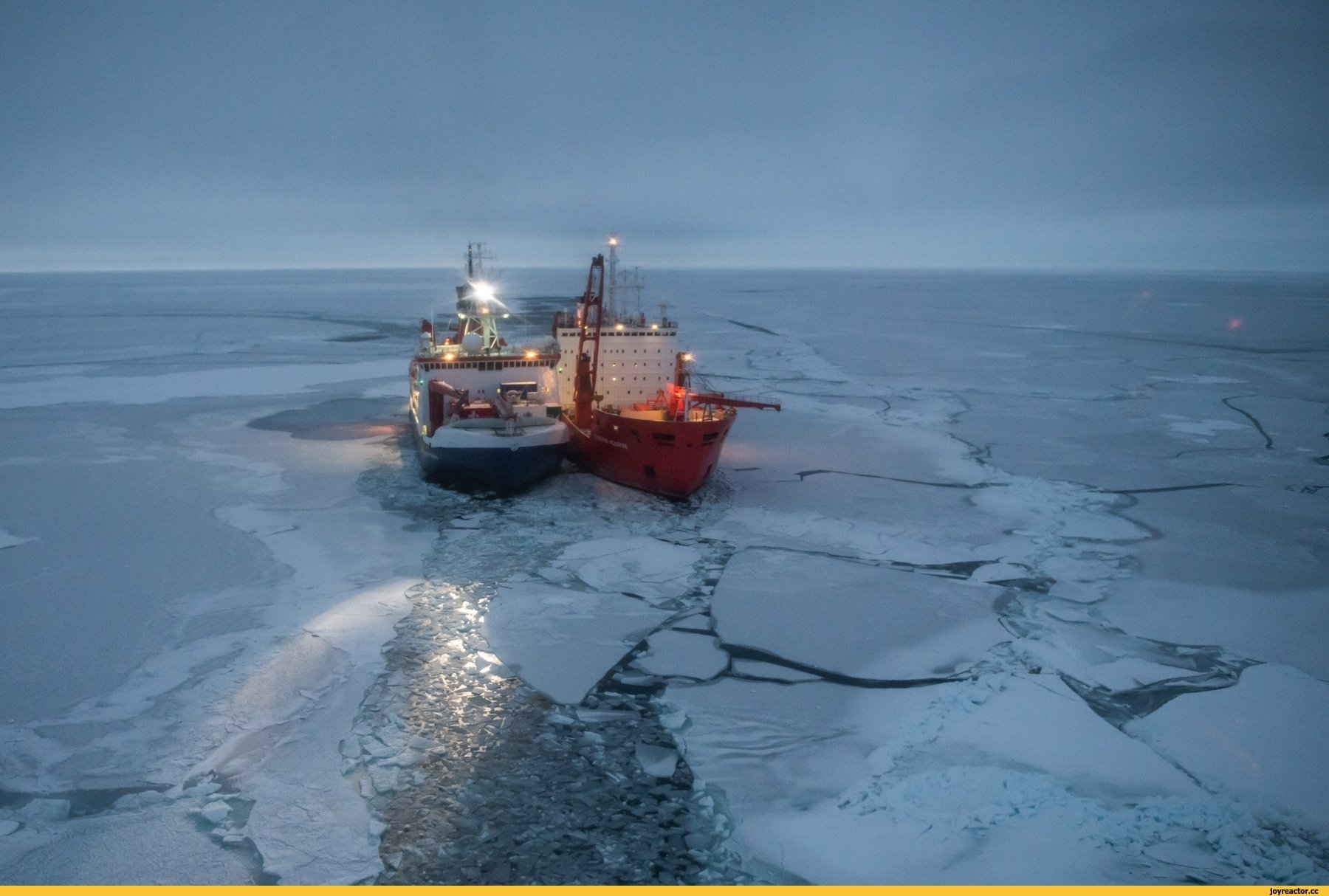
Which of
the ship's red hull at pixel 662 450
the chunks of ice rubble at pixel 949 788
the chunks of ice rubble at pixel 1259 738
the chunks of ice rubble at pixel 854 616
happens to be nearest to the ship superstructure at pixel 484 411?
the ship's red hull at pixel 662 450

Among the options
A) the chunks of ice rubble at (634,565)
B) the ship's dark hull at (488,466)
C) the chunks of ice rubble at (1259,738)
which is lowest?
the chunks of ice rubble at (634,565)

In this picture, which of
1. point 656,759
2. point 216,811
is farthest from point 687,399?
point 216,811

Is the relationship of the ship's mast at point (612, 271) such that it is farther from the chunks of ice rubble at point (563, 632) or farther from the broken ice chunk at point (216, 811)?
the broken ice chunk at point (216, 811)

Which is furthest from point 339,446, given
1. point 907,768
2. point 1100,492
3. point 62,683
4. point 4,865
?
point 1100,492

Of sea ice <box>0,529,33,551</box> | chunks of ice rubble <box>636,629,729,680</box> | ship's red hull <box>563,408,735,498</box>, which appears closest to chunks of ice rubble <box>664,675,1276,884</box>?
chunks of ice rubble <box>636,629,729,680</box>

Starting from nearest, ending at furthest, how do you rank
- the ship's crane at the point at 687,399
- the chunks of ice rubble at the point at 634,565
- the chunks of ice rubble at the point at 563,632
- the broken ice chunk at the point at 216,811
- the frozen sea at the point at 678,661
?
1. the frozen sea at the point at 678,661
2. the broken ice chunk at the point at 216,811
3. the chunks of ice rubble at the point at 563,632
4. the chunks of ice rubble at the point at 634,565
5. the ship's crane at the point at 687,399

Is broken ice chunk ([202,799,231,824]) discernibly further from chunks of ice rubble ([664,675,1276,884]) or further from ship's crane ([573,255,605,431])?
ship's crane ([573,255,605,431])

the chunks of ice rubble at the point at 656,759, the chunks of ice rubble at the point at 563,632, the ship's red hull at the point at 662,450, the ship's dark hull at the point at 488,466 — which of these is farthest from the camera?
the ship's dark hull at the point at 488,466
